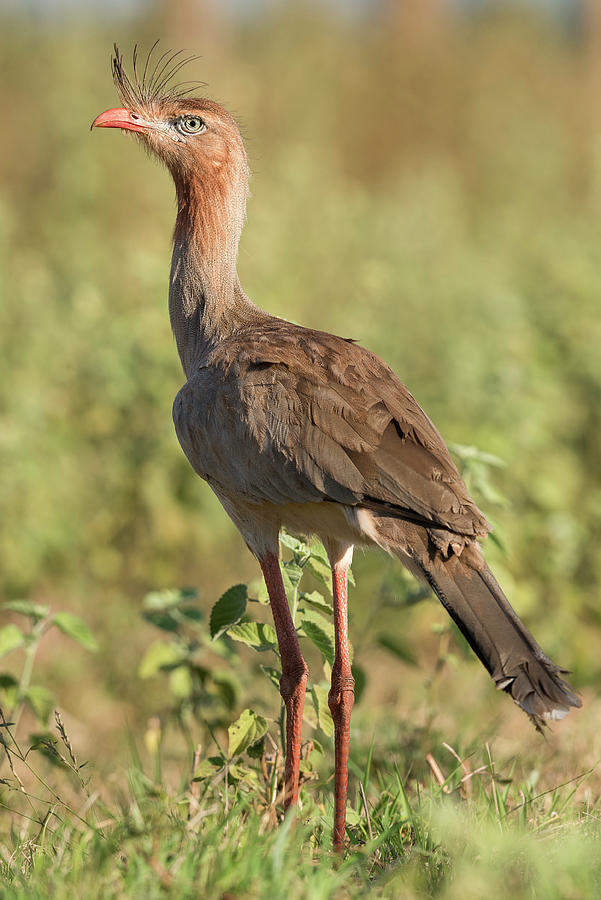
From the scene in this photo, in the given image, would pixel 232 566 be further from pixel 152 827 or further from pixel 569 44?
pixel 569 44

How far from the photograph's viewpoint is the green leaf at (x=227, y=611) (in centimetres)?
315

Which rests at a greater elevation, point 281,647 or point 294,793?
point 281,647

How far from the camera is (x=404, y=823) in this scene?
9.53 feet

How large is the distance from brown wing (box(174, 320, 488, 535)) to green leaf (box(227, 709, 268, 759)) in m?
0.65

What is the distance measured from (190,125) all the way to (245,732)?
6.49 ft

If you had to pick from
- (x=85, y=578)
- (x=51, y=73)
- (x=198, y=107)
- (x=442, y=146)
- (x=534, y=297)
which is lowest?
(x=85, y=578)

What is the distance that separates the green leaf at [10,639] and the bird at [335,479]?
0.90m

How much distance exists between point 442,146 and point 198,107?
13.6 metres

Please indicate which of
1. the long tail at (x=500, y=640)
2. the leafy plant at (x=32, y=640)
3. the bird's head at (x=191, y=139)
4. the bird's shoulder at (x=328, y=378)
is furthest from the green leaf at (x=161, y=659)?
the bird's head at (x=191, y=139)

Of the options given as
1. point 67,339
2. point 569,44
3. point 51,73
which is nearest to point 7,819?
point 67,339

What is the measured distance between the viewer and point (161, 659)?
13.0 ft

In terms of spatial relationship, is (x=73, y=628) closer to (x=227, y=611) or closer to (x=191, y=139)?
(x=227, y=611)

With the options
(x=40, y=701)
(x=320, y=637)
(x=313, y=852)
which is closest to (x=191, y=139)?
(x=320, y=637)

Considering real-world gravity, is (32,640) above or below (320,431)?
below
